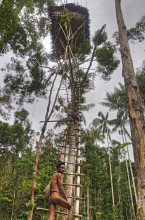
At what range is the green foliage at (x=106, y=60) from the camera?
8.59m

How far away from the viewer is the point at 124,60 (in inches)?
132

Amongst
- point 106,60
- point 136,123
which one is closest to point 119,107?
point 106,60

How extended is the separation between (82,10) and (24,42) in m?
4.75

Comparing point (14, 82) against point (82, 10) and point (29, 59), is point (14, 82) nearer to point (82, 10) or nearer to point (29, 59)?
point (29, 59)

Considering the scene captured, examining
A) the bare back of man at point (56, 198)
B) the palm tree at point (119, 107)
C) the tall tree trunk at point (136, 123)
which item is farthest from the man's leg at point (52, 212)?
the palm tree at point (119, 107)

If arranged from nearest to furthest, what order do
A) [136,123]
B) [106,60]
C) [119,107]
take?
1. [136,123]
2. [106,60]
3. [119,107]

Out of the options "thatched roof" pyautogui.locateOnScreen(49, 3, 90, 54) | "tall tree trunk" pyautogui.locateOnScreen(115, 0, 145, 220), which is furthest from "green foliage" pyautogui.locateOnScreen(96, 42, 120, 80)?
"tall tree trunk" pyautogui.locateOnScreen(115, 0, 145, 220)

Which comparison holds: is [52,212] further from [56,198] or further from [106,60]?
[106,60]

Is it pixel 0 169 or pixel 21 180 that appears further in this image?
pixel 0 169

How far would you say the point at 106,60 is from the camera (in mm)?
8898

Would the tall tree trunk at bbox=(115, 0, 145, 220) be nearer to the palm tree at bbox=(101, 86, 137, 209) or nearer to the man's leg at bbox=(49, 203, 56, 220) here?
the man's leg at bbox=(49, 203, 56, 220)

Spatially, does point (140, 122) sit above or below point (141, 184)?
above

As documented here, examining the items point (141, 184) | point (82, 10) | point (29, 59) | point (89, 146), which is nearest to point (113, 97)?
point (89, 146)

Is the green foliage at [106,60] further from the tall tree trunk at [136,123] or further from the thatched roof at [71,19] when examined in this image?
the tall tree trunk at [136,123]
